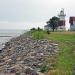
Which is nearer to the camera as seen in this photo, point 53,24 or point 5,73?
point 5,73

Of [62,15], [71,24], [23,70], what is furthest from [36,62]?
[62,15]

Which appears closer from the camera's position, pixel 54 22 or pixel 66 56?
pixel 66 56

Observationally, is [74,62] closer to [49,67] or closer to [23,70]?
[49,67]

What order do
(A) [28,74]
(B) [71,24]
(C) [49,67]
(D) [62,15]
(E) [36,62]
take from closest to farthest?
1. (A) [28,74]
2. (C) [49,67]
3. (E) [36,62]
4. (B) [71,24]
5. (D) [62,15]

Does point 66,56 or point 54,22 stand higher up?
point 54,22

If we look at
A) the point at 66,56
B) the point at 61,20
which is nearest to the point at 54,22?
the point at 61,20

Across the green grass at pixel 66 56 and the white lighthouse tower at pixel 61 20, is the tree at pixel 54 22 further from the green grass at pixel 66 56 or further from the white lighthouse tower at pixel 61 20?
the green grass at pixel 66 56

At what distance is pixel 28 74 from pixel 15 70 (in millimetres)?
1531

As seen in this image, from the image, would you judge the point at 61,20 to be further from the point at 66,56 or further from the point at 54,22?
the point at 66,56

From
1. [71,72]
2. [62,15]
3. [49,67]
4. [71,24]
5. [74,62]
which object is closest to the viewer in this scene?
[71,72]

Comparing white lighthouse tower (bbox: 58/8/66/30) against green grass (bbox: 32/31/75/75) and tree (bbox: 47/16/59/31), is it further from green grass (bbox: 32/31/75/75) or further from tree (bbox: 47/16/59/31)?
green grass (bbox: 32/31/75/75)

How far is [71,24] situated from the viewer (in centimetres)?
9831

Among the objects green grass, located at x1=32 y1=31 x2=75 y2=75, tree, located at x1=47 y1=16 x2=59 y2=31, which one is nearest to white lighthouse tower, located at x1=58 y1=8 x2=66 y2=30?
tree, located at x1=47 y1=16 x2=59 y2=31

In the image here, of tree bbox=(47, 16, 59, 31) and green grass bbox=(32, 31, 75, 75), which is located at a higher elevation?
tree bbox=(47, 16, 59, 31)
